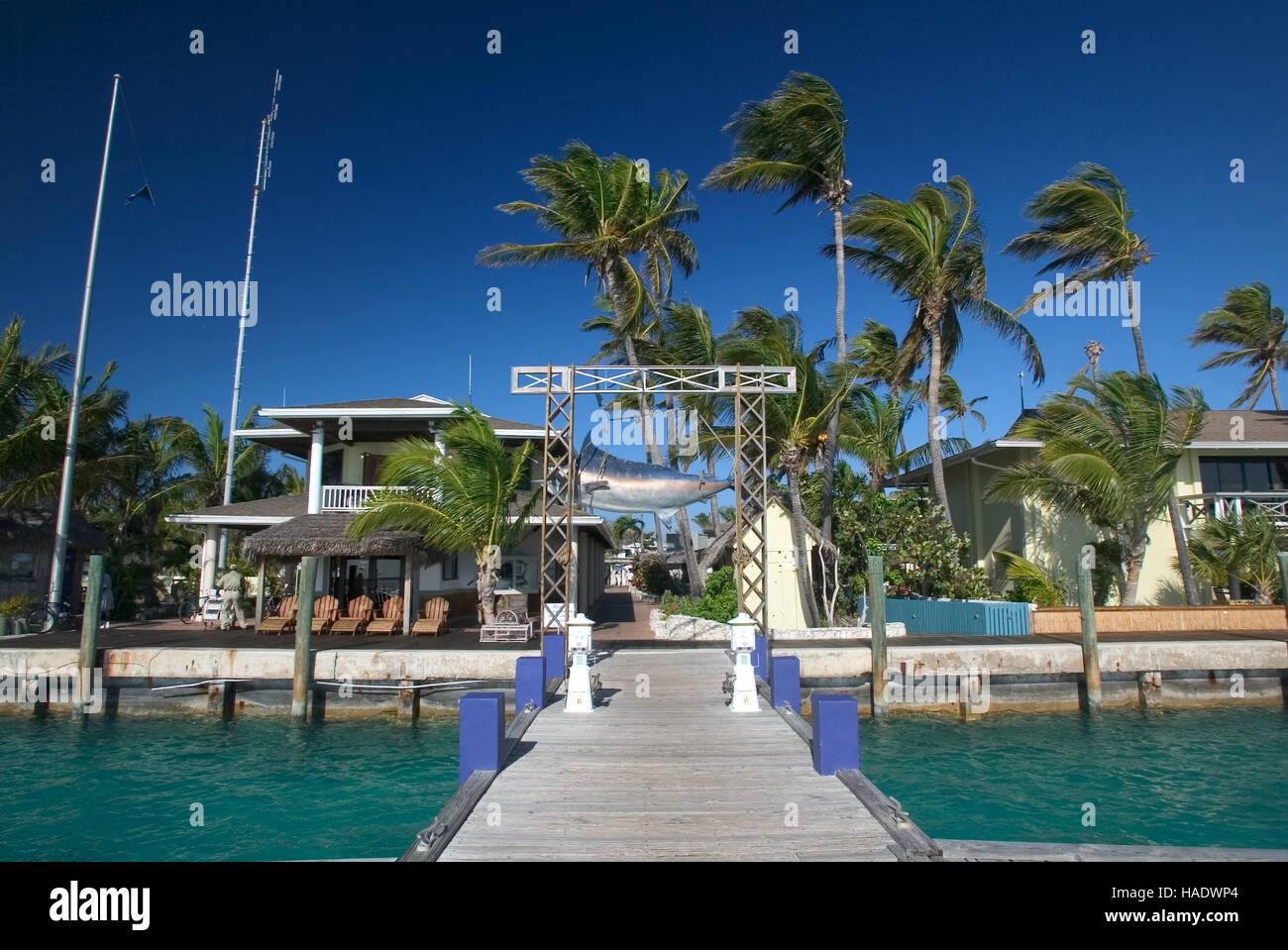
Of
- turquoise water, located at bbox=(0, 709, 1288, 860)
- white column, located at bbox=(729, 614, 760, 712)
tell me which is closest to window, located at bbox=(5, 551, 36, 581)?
turquoise water, located at bbox=(0, 709, 1288, 860)

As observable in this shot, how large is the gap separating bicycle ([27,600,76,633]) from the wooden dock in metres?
16.5

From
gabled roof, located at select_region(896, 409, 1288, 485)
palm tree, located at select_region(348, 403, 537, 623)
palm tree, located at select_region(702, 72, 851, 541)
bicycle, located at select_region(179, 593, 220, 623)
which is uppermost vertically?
palm tree, located at select_region(702, 72, 851, 541)

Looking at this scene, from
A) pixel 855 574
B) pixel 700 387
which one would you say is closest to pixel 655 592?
pixel 855 574

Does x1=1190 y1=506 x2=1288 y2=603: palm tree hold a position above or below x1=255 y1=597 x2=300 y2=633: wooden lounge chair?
above

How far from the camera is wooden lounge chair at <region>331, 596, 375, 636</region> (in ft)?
57.5

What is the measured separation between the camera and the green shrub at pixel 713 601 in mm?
18359

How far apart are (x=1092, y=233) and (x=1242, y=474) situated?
822 cm

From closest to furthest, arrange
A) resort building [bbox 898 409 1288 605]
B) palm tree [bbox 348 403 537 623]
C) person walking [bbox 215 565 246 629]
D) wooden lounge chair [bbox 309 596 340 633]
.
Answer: palm tree [bbox 348 403 537 623] < wooden lounge chair [bbox 309 596 340 633] < person walking [bbox 215 565 246 629] < resort building [bbox 898 409 1288 605]

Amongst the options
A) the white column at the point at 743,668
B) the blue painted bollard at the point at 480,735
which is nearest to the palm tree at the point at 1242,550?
the white column at the point at 743,668

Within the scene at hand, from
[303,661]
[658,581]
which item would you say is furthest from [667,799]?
[658,581]

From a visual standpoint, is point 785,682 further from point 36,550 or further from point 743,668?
point 36,550

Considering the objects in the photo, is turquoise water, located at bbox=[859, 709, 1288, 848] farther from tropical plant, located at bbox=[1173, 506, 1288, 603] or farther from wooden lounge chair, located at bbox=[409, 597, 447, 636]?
wooden lounge chair, located at bbox=[409, 597, 447, 636]

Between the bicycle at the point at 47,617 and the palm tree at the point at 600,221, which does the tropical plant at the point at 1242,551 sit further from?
the bicycle at the point at 47,617

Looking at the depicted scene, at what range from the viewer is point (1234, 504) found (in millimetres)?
19516
